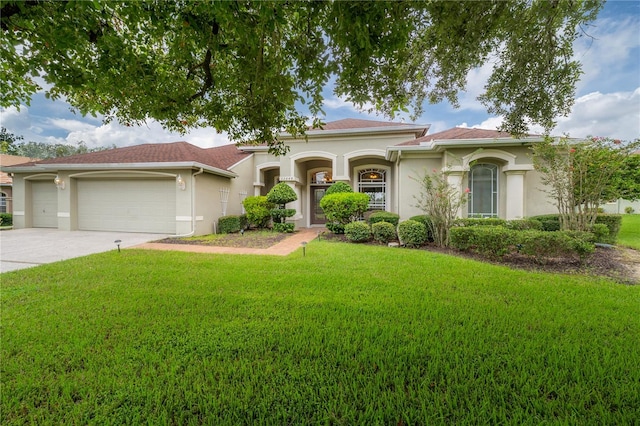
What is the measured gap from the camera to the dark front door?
15586 millimetres

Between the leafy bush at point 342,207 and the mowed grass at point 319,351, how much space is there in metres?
5.65

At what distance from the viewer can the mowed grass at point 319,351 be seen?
6.57 feet

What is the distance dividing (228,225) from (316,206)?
18.0ft

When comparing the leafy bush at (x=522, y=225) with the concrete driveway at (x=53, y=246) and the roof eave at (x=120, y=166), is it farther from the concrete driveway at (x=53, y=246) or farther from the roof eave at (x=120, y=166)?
the concrete driveway at (x=53, y=246)

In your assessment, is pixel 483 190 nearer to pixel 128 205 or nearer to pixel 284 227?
pixel 284 227

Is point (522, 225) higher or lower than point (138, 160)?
lower

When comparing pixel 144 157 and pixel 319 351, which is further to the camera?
pixel 144 157

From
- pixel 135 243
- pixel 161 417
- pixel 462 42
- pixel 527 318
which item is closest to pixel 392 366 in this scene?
pixel 161 417

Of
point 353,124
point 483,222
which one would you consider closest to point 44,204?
point 353,124

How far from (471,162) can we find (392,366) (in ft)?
32.8

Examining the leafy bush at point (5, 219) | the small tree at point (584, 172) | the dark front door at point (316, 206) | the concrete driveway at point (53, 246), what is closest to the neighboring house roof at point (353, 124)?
the dark front door at point (316, 206)

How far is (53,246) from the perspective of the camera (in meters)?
8.55

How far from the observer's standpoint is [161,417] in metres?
1.93

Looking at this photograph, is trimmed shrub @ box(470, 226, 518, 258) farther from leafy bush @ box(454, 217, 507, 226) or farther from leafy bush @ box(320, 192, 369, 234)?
leafy bush @ box(320, 192, 369, 234)
